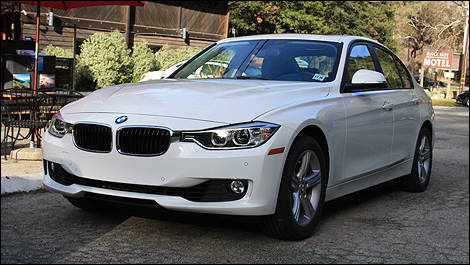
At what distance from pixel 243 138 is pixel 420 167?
10.6ft

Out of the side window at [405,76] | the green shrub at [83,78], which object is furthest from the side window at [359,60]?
the green shrub at [83,78]

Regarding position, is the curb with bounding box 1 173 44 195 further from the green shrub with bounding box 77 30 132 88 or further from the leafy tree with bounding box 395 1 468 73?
the green shrub with bounding box 77 30 132 88

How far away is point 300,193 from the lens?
453 centimetres

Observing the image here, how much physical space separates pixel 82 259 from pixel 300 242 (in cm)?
149

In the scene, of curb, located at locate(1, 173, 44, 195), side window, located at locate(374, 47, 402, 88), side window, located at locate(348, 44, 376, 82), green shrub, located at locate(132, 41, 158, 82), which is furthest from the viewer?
green shrub, located at locate(132, 41, 158, 82)

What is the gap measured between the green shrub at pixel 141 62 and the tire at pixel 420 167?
1169 centimetres

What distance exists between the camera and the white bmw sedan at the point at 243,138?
159 inches

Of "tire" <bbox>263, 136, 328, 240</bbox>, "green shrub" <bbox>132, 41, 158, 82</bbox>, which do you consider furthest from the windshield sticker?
"green shrub" <bbox>132, 41, 158, 82</bbox>

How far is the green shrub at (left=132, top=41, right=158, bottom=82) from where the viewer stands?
58.2 feet

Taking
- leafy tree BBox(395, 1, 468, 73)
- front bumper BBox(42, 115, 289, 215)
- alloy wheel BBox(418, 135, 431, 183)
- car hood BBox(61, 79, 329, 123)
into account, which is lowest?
alloy wheel BBox(418, 135, 431, 183)

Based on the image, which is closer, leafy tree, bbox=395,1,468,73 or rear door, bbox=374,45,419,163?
leafy tree, bbox=395,1,468,73

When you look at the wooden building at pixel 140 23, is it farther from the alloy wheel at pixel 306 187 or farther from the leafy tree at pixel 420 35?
the alloy wheel at pixel 306 187

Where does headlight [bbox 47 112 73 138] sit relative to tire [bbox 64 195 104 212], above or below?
above

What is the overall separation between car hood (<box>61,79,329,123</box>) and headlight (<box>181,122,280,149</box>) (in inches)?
2.7
